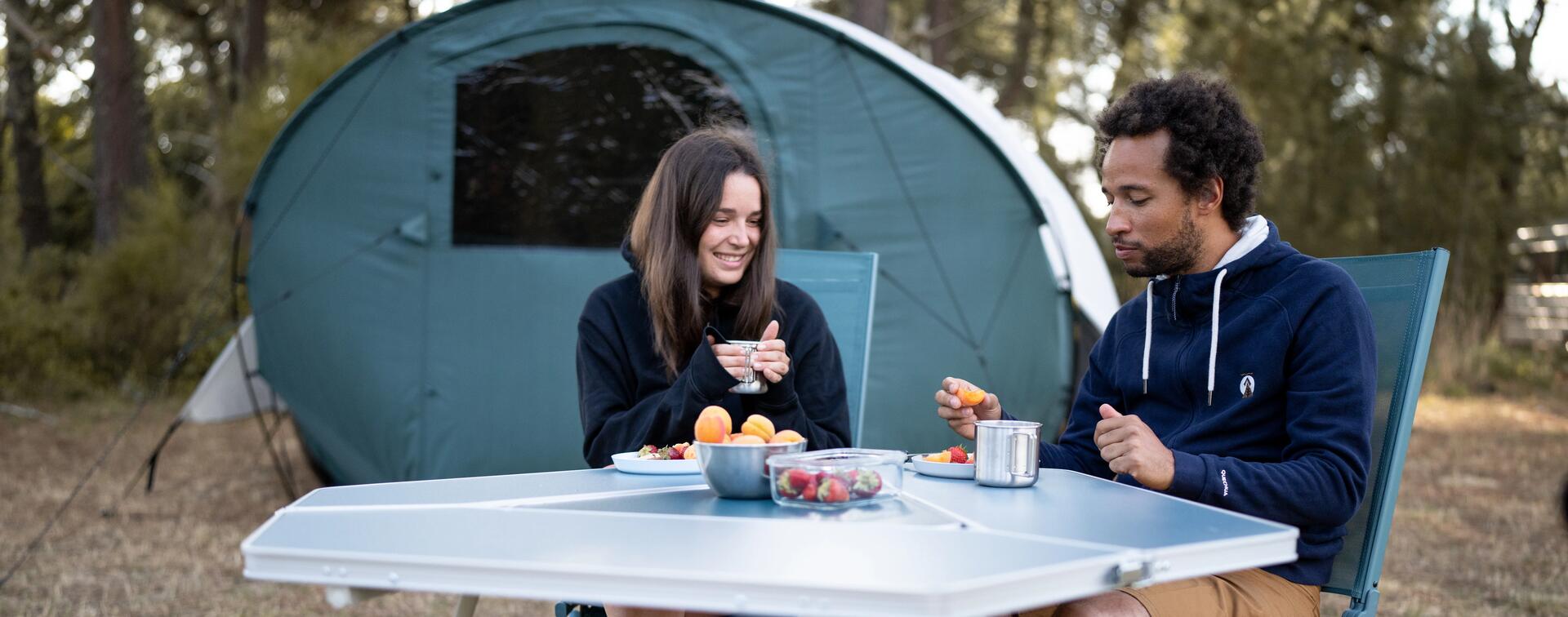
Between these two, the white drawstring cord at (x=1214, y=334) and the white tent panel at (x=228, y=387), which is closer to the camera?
the white drawstring cord at (x=1214, y=334)

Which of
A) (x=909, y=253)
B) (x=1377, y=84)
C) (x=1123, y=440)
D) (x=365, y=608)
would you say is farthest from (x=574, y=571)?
(x=1377, y=84)

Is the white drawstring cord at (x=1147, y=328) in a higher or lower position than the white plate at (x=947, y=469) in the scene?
higher

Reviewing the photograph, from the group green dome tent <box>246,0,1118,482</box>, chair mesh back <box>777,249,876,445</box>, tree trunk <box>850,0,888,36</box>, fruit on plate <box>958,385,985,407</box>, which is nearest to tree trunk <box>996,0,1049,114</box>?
tree trunk <box>850,0,888,36</box>

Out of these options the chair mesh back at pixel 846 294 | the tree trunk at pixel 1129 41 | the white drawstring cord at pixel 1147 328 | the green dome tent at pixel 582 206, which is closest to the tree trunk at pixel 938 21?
the tree trunk at pixel 1129 41

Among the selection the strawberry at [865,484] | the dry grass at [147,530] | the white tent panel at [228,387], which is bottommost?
the dry grass at [147,530]

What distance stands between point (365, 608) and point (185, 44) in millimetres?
14314

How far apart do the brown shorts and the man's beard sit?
0.47m

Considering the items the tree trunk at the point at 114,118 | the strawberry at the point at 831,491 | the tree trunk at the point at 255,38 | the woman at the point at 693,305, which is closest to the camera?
the strawberry at the point at 831,491

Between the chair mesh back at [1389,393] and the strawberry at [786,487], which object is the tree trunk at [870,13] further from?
the strawberry at [786,487]

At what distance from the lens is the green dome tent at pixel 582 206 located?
14.5 feet

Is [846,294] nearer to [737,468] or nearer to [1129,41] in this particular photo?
[737,468]

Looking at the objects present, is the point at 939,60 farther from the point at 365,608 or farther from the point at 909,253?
the point at 365,608

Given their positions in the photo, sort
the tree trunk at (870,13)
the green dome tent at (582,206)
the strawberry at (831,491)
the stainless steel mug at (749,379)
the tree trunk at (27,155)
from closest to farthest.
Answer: the strawberry at (831,491), the stainless steel mug at (749,379), the green dome tent at (582,206), the tree trunk at (870,13), the tree trunk at (27,155)

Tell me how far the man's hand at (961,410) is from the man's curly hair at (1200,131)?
0.44m
